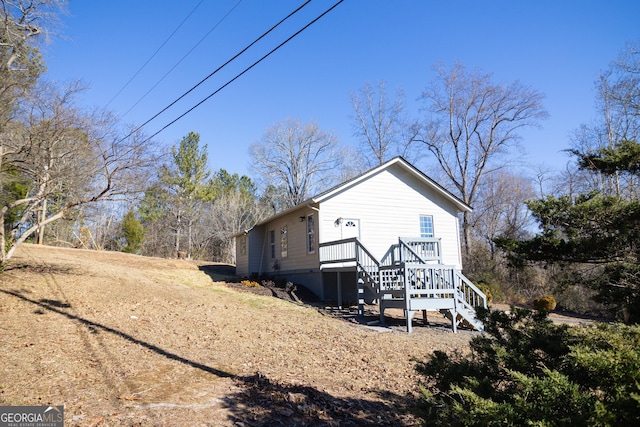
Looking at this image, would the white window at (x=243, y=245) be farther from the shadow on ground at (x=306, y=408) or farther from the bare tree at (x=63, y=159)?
the shadow on ground at (x=306, y=408)

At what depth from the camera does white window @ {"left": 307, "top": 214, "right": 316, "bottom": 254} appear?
16.4 m

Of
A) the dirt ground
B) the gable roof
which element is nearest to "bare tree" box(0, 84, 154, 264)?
the dirt ground

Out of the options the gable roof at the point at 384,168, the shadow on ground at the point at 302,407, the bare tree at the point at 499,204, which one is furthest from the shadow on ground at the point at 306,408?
the bare tree at the point at 499,204

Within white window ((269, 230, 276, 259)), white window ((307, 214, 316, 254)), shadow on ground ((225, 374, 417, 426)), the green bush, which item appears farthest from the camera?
white window ((269, 230, 276, 259))

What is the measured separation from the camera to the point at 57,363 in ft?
19.9

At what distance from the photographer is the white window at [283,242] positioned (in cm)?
1925

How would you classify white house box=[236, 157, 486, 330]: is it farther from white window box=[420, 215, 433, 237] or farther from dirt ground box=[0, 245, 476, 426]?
dirt ground box=[0, 245, 476, 426]

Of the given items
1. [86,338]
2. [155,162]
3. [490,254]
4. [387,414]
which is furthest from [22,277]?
→ [490,254]

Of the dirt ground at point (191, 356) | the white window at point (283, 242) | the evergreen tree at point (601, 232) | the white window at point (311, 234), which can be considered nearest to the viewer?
the dirt ground at point (191, 356)

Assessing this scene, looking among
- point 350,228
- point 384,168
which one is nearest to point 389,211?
point 384,168

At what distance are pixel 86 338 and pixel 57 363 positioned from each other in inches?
61.0

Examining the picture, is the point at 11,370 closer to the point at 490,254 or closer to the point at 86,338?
the point at 86,338

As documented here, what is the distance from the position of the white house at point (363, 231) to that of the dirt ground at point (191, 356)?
7.53ft

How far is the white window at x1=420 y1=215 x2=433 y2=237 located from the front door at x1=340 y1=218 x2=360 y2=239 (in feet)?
10.9
